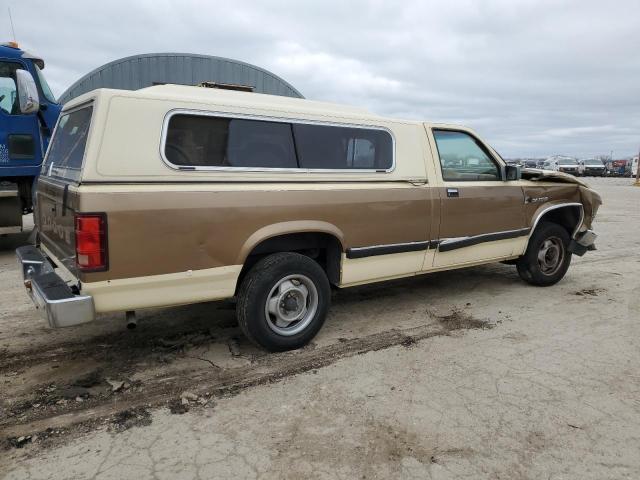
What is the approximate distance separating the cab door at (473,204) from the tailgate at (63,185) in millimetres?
3075

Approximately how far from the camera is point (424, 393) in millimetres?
3205

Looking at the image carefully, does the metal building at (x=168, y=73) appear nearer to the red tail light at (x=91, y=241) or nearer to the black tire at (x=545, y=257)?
the black tire at (x=545, y=257)

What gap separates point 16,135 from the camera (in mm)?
7027

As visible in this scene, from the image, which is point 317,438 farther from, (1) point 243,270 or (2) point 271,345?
(1) point 243,270

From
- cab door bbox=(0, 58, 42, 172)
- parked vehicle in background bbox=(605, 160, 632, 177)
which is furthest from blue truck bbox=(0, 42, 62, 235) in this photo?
parked vehicle in background bbox=(605, 160, 632, 177)

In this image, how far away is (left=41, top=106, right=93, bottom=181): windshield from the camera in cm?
332

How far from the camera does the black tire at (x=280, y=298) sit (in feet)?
11.6

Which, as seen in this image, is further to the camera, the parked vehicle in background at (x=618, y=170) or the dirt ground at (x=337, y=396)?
the parked vehicle in background at (x=618, y=170)

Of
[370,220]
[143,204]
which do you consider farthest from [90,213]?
[370,220]

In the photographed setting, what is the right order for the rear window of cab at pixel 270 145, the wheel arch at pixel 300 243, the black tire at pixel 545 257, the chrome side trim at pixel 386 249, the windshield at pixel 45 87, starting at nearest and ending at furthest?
the rear window of cab at pixel 270 145
the wheel arch at pixel 300 243
the chrome side trim at pixel 386 249
the black tire at pixel 545 257
the windshield at pixel 45 87

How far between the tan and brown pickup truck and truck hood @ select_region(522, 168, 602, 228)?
70cm

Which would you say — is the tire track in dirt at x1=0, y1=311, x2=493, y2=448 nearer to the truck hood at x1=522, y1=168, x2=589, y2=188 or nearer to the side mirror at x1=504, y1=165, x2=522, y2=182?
the side mirror at x1=504, y1=165, x2=522, y2=182

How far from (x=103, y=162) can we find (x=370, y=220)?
211 centimetres

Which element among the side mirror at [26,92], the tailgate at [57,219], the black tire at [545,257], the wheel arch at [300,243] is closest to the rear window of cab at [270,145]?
the wheel arch at [300,243]
